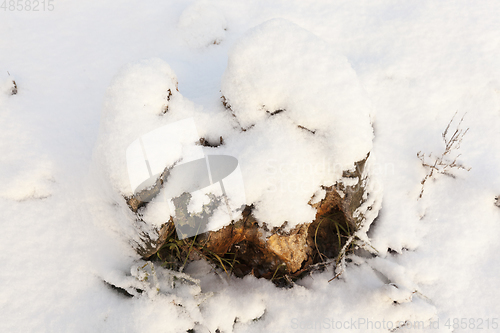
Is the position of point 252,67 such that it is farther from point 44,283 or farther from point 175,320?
point 44,283

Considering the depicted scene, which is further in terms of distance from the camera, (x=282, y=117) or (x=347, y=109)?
(x=282, y=117)

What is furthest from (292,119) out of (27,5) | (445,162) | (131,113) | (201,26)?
(27,5)

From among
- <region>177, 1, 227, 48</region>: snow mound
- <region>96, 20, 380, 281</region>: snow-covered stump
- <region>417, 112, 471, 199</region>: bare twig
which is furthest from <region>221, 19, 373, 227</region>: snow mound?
<region>177, 1, 227, 48</region>: snow mound

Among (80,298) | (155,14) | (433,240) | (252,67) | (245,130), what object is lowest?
(433,240)

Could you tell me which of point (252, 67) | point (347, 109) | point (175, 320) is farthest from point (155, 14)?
point (175, 320)

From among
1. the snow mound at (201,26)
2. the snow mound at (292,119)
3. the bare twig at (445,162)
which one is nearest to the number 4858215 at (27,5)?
the snow mound at (201,26)

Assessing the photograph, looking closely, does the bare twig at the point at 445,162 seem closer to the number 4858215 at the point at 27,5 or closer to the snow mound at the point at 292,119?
the snow mound at the point at 292,119

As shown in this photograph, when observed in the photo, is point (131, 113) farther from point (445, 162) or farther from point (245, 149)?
point (445, 162)
